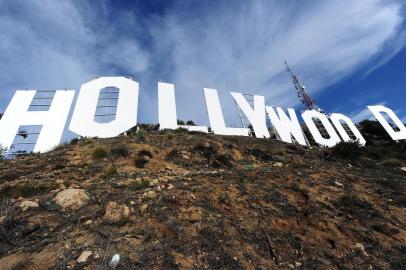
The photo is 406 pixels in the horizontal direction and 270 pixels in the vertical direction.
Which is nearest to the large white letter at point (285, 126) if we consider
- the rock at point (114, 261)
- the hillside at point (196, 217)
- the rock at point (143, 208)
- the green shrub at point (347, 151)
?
the green shrub at point (347, 151)

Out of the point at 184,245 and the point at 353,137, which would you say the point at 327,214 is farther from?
the point at 353,137

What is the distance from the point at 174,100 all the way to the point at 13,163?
975cm

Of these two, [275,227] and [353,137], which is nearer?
[275,227]

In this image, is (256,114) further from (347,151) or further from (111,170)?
(111,170)

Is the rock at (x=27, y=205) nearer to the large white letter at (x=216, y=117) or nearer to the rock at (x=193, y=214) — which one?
the rock at (x=193, y=214)

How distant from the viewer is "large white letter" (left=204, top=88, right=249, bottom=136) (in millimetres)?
19391

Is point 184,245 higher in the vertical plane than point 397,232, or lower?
higher

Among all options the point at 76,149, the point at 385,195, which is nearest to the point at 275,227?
the point at 385,195

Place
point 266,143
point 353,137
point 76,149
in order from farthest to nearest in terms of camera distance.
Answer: point 353,137, point 266,143, point 76,149

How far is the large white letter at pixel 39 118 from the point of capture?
15.1 meters

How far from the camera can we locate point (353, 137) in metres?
26.7

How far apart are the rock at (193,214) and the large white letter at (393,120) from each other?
2586cm

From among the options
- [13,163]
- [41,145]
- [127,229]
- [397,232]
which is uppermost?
[41,145]

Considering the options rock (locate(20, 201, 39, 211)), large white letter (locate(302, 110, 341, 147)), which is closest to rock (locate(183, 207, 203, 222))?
rock (locate(20, 201, 39, 211))
